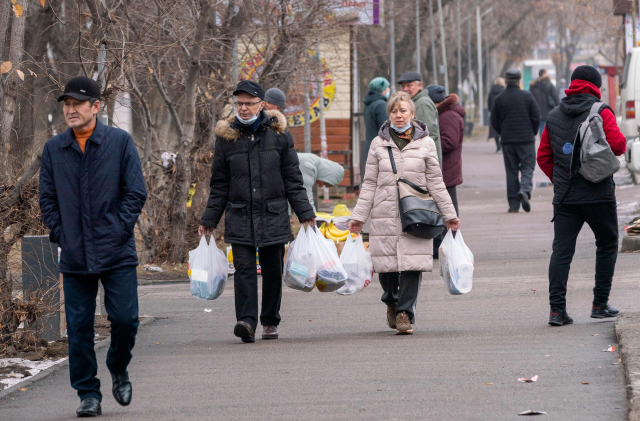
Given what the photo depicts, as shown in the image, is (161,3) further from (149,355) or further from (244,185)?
(149,355)

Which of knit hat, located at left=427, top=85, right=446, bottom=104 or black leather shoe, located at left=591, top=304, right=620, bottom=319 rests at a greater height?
knit hat, located at left=427, top=85, right=446, bottom=104

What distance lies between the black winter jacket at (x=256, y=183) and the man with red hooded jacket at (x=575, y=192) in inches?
69.0

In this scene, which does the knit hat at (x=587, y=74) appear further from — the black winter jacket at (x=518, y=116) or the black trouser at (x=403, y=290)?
the black winter jacket at (x=518, y=116)

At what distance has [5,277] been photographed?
24.0 feet

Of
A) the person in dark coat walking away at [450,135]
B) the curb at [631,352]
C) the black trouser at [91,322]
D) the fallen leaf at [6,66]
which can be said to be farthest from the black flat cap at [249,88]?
the person in dark coat walking away at [450,135]

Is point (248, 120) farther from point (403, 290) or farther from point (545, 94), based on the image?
point (545, 94)

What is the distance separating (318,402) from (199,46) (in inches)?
257

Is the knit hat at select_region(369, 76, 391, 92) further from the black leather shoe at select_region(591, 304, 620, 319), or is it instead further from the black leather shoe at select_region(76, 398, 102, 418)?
the black leather shoe at select_region(76, 398, 102, 418)

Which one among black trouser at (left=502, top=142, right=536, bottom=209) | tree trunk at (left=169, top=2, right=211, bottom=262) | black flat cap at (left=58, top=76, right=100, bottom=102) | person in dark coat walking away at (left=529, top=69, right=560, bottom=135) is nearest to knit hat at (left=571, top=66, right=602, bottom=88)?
black flat cap at (left=58, top=76, right=100, bottom=102)

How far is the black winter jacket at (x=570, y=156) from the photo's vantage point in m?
7.43

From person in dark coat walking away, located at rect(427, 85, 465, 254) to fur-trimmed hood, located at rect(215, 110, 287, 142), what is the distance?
425 centimetres

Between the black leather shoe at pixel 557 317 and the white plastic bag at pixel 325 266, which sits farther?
the white plastic bag at pixel 325 266

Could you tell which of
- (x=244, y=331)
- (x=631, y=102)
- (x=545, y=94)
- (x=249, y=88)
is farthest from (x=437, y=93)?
(x=545, y=94)

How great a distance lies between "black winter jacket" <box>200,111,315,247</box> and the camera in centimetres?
747
